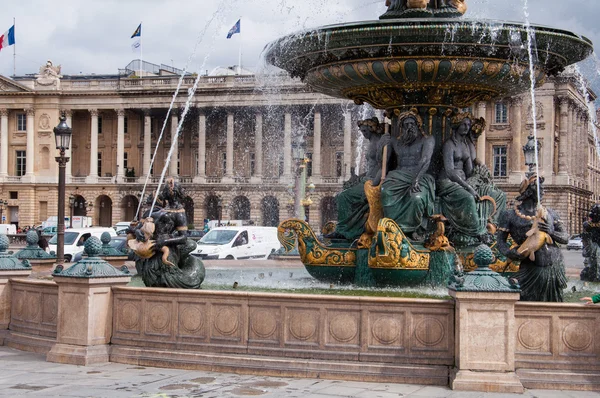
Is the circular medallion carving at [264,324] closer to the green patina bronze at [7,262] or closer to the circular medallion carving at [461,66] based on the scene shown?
the green patina bronze at [7,262]

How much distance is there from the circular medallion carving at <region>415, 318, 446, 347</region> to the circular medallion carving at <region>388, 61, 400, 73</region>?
4385 millimetres

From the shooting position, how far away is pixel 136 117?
101 m

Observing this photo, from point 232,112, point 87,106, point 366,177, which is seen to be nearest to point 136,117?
point 87,106

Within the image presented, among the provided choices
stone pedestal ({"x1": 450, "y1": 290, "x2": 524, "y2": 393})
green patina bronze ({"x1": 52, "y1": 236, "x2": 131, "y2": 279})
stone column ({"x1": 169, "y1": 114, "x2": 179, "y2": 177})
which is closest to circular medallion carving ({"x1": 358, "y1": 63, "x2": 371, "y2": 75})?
green patina bronze ({"x1": 52, "y1": 236, "x2": 131, "y2": 279})

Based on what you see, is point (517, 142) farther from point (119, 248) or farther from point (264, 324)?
point (264, 324)

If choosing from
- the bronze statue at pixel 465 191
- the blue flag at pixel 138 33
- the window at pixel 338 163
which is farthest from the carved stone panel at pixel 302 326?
the window at pixel 338 163

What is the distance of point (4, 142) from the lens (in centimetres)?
9906

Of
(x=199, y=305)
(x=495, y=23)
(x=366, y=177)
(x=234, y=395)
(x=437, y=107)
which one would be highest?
(x=495, y=23)

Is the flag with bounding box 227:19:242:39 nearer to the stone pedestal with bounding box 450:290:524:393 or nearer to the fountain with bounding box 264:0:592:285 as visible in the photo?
the fountain with bounding box 264:0:592:285

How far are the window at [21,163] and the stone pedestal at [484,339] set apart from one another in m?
96.4

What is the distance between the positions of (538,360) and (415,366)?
3.48 ft

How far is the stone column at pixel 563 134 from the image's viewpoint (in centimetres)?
8525

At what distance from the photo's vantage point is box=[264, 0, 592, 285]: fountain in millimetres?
11250

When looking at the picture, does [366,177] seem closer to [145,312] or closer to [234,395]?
[145,312]
